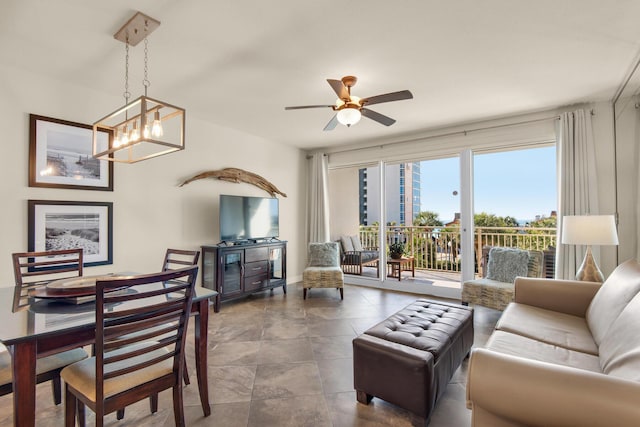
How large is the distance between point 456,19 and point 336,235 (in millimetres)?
5180

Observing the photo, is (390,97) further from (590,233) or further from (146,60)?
(590,233)

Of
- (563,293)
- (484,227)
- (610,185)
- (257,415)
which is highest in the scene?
(610,185)

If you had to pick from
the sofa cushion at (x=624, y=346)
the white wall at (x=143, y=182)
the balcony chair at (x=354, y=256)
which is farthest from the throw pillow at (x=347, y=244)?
the sofa cushion at (x=624, y=346)

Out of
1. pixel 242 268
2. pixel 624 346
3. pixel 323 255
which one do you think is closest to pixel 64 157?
pixel 242 268

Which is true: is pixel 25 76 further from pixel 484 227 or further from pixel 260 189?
pixel 484 227

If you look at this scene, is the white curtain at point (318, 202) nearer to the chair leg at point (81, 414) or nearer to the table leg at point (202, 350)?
the table leg at point (202, 350)

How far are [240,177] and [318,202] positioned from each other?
5.33 feet

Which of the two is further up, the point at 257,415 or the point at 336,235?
the point at 336,235

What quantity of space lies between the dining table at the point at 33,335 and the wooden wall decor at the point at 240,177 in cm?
264

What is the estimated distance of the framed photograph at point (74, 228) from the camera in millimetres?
2832

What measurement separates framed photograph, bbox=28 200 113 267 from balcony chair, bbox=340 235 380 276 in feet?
13.0

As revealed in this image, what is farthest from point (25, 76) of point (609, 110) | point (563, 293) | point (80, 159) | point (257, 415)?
point (609, 110)

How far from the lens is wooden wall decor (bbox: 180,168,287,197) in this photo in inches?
166

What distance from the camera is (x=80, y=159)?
123 inches
